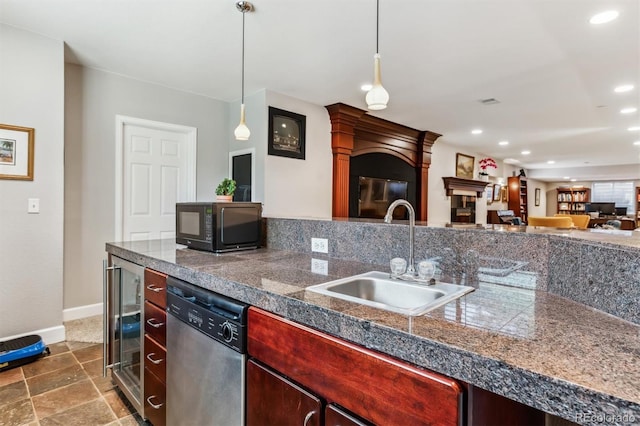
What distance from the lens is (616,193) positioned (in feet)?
40.2

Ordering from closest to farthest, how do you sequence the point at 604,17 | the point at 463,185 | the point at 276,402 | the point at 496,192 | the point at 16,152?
the point at 276,402, the point at 604,17, the point at 16,152, the point at 463,185, the point at 496,192

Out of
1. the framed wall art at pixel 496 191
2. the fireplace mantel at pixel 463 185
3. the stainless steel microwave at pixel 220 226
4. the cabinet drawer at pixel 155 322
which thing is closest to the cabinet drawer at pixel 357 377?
the cabinet drawer at pixel 155 322

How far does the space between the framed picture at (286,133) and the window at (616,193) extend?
525 inches

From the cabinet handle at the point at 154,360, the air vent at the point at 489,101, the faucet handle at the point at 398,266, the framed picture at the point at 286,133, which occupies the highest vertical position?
the air vent at the point at 489,101

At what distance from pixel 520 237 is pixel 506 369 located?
0.73 meters

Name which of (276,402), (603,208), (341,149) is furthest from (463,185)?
(603,208)

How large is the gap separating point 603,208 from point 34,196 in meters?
15.1

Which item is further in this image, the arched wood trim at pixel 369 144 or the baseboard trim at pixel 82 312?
the arched wood trim at pixel 369 144

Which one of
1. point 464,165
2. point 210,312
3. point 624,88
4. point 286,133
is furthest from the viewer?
point 464,165

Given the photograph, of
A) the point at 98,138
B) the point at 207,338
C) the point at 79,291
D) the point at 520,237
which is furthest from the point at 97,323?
the point at 520,237

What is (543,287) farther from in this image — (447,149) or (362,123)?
(447,149)

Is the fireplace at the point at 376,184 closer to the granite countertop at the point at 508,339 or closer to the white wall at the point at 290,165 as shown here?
Result: the white wall at the point at 290,165

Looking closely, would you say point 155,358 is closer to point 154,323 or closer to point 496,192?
point 154,323

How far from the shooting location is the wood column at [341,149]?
4.48m
